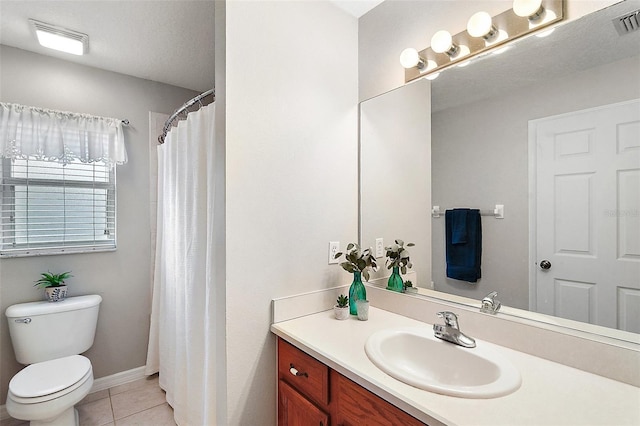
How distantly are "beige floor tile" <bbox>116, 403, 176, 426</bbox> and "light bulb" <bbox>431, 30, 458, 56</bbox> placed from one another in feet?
8.71

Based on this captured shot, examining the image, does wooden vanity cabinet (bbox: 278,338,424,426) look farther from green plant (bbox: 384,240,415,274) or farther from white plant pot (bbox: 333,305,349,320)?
green plant (bbox: 384,240,415,274)

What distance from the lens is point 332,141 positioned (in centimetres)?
162

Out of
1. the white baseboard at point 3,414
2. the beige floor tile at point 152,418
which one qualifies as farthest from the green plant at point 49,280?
the beige floor tile at point 152,418

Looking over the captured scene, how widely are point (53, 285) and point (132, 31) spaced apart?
177 cm

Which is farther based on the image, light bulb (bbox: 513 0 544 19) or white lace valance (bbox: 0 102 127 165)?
white lace valance (bbox: 0 102 127 165)

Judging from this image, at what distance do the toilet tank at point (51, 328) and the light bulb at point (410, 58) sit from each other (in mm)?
2534

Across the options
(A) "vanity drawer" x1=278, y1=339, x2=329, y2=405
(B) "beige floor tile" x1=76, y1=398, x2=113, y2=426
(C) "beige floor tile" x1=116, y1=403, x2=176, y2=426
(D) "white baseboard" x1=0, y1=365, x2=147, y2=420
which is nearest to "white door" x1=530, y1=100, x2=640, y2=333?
(A) "vanity drawer" x1=278, y1=339, x2=329, y2=405

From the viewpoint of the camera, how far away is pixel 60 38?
1.89m

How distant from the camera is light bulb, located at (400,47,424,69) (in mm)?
1411

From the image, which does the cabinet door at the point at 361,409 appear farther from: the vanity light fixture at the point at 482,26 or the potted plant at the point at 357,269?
the vanity light fixture at the point at 482,26

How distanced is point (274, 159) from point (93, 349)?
2175 mm

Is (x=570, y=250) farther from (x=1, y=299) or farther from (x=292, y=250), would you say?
(x=1, y=299)

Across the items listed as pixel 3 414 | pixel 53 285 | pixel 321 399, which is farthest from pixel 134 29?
pixel 3 414

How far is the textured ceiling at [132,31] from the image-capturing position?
5.43ft
